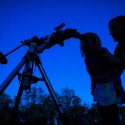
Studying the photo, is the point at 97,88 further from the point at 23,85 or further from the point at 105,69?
the point at 23,85

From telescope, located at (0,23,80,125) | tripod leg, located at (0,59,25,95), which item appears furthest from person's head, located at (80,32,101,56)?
tripod leg, located at (0,59,25,95)

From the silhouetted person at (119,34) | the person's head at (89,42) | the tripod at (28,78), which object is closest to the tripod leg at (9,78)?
the tripod at (28,78)

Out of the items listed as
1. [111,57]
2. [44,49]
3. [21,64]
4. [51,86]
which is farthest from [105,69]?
[44,49]

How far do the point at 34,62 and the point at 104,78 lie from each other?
1472mm

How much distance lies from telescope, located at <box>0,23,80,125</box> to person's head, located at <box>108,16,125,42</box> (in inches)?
35.1

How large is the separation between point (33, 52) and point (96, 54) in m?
1.25

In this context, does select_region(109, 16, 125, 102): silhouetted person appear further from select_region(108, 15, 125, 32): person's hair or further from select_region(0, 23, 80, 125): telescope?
select_region(0, 23, 80, 125): telescope

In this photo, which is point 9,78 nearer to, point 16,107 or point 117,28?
point 16,107

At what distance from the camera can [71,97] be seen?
229 ft

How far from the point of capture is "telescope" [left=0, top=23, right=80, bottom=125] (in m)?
3.06

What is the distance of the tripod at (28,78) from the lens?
2.96 m

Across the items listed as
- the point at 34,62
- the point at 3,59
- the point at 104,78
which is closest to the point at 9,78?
the point at 3,59

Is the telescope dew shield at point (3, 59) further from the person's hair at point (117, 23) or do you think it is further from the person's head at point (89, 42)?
the person's hair at point (117, 23)

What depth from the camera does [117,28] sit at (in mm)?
2635
